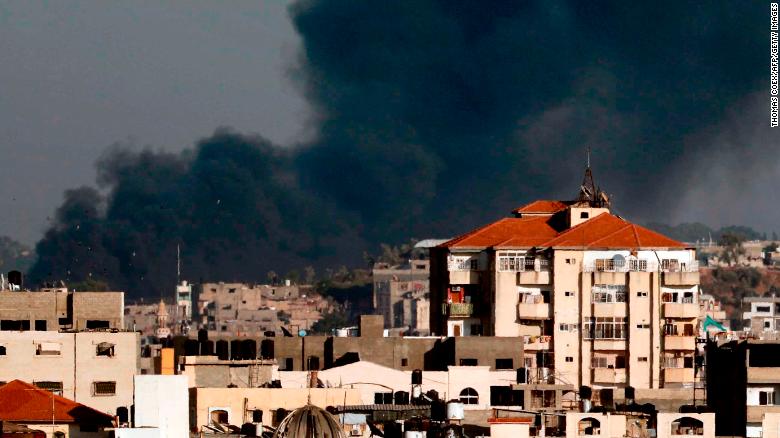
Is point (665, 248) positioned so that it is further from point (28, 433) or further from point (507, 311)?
point (28, 433)

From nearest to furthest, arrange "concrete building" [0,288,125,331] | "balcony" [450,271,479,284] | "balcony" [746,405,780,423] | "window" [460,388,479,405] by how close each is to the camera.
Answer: "balcony" [746,405,780,423] < "window" [460,388,479,405] < "concrete building" [0,288,125,331] < "balcony" [450,271,479,284]

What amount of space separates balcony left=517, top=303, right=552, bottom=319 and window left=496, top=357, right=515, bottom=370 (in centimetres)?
1212

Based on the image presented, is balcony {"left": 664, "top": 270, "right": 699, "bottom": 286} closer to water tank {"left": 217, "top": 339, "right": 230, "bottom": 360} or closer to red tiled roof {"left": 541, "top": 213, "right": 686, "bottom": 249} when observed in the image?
red tiled roof {"left": 541, "top": 213, "right": 686, "bottom": 249}

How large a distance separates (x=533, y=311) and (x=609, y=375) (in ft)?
12.4

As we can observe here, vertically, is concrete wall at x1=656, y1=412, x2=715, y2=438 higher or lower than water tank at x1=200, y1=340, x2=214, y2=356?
lower

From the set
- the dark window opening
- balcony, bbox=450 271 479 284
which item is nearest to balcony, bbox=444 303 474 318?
balcony, bbox=450 271 479 284

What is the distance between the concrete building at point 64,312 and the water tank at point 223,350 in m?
2.67

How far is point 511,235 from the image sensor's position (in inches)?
4065

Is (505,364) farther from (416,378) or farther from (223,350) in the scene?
(223,350)

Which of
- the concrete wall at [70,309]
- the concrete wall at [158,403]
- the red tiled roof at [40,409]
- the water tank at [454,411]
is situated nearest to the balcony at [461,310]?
the concrete wall at [70,309]

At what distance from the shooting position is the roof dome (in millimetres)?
52906

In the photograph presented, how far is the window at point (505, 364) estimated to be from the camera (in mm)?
86162

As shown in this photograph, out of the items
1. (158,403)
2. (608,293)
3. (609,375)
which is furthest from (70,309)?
(608,293)

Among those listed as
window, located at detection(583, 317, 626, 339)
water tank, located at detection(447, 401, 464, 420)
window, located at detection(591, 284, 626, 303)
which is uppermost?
window, located at detection(591, 284, 626, 303)
